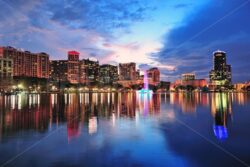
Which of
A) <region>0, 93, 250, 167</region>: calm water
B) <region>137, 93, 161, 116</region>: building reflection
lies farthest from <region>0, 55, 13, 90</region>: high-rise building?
<region>0, 93, 250, 167</region>: calm water

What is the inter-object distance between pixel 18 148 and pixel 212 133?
10265mm

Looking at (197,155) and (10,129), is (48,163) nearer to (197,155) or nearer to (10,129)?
(197,155)

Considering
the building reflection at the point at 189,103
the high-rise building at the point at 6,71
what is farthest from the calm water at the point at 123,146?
the high-rise building at the point at 6,71

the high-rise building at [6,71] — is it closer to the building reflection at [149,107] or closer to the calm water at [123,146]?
the building reflection at [149,107]

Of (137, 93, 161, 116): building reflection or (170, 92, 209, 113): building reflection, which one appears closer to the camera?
(137, 93, 161, 116): building reflection

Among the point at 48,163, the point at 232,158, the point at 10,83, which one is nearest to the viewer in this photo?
the point at 48,163

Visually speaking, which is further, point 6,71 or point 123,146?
point 6,71

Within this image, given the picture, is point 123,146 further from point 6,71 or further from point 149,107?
point 6,71

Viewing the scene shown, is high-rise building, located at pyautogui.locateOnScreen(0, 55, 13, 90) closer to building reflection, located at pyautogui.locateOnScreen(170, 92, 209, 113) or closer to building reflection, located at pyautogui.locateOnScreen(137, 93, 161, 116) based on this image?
building reflection, located at pyautogui.locateOnScreen(170, 92, 209, 113)

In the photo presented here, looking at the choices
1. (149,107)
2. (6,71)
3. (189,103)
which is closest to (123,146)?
(149,107)

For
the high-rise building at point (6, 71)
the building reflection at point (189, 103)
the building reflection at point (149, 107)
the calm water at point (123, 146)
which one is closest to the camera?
the calm water at point (123, 146)

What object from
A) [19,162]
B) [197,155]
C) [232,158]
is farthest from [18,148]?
[232,158]

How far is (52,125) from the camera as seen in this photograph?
1770 cm

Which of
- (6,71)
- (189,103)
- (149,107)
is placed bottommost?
(189,103)
